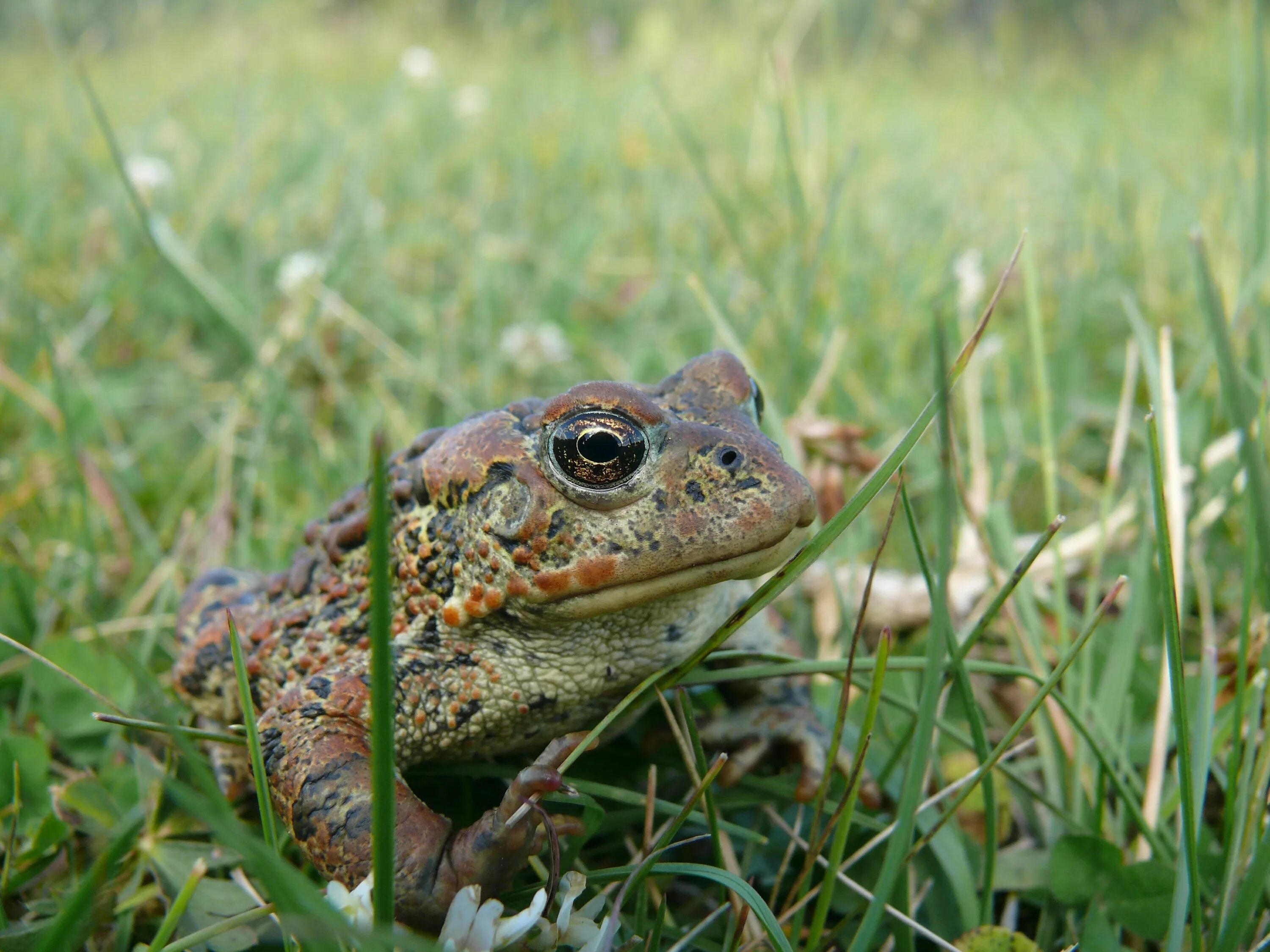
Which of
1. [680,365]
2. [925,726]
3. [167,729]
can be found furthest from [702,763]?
[680,365]

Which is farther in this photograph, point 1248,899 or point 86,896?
→ point 1248,899

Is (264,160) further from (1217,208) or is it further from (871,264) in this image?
(1217,208)

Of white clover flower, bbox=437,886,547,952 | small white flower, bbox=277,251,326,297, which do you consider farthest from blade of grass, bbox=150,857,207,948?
small white flower, bbox=277,251,326,297

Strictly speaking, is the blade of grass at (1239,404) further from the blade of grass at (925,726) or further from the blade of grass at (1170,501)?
the blade of grass at (1170,501)

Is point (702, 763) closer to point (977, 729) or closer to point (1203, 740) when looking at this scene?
point (977, 729)

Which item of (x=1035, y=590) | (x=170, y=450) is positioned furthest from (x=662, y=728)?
(x=170, y=450)

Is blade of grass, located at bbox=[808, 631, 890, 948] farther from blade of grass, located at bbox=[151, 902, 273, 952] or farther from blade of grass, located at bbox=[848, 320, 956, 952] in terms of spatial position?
blade of grass, located at bbox=[151, 902, 273, 952]

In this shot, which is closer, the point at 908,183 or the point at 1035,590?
the point at 1035,590
